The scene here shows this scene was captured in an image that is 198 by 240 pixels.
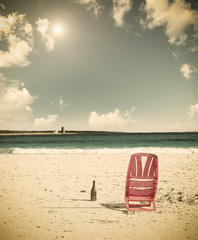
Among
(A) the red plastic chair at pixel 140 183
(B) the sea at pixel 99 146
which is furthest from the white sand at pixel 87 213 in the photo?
(B) the sea at pixel 99 146

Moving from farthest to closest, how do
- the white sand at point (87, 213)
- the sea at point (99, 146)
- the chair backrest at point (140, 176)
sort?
the sea at point (99, 146), the chair backrest at point (140, 176), the white sand at point (87, 213)

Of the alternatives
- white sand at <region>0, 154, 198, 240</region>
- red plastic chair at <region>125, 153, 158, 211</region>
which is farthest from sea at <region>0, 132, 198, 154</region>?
red plastic chair at <region>125, 153, 158, 211</region>

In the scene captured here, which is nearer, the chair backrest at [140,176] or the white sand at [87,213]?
the white sand at [87,213]

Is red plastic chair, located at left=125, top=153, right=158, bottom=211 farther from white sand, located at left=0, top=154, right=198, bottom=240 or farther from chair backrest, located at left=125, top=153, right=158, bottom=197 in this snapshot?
white sand, located at left=0, top=154, right=198, bottom=240

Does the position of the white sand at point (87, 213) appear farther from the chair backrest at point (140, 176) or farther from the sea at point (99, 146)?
the sea at point (99, 146)

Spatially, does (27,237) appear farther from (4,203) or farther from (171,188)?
(171,188)

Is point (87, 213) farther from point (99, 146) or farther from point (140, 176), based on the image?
point (99, 146)

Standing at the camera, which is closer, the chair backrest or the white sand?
the white sand

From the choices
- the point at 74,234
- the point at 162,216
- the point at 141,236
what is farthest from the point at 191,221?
the point at 74,234

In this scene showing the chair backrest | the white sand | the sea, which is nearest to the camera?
the white sand

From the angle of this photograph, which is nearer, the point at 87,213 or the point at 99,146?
the point at 87,213

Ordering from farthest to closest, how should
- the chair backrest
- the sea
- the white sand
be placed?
the sea
the chair backrest
the white sand

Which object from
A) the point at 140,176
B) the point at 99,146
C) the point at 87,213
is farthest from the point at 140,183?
the point at 99,146

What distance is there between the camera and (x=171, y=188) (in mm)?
6883
